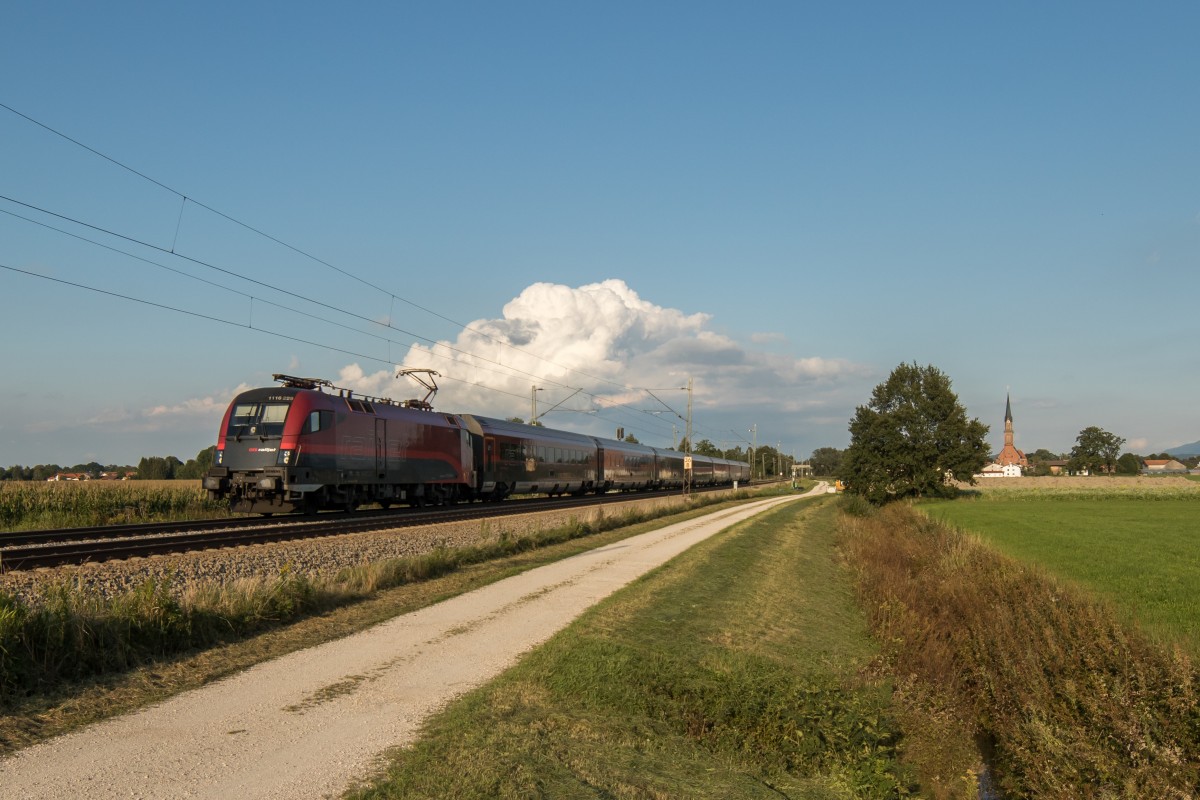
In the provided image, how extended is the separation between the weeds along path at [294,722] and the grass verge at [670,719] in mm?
378

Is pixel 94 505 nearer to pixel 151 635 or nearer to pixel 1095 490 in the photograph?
pixel 151 635

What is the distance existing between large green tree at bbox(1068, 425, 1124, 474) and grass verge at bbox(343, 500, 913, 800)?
20911 cm

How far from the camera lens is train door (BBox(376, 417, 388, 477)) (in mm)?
29438

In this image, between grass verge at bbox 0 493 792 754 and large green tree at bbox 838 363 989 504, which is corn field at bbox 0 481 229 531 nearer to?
grass verge at bbox 0 493 792 754

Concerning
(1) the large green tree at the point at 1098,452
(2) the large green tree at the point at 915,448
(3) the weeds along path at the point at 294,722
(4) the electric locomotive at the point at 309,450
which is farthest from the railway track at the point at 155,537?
(1) the large green tree at the point at 1098,452

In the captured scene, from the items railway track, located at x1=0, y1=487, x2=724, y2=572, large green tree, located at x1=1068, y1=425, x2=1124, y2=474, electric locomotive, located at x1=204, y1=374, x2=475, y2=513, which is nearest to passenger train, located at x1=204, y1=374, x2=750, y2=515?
electric locomotive, located at x1=204, y1=374, x2=475, y2=513

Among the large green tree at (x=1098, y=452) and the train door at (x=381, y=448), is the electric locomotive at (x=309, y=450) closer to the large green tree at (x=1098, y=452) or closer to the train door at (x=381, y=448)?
the train door at (x=381, y=448)

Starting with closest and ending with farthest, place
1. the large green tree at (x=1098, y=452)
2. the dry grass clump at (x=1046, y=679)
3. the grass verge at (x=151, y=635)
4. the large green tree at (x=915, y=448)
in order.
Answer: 1. the grass verge at (x=151, y=635)
2. the dry grass clump at (x=1046, y=679)
3. the large green tree at (x=915, y=448)
4. the large green tree at (x=1098, y=452)

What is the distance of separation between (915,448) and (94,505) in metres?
63.8

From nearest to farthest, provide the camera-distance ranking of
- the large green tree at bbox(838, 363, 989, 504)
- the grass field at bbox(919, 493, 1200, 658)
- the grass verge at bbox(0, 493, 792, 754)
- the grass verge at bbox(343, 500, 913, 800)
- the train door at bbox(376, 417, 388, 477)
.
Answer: the grass verge at bbox(343, 500, 913, 800), the grass verge at bbox(0, 493, 792, 754), the grass field at bbox(919, 493, 1200, 658), the train door at bbox(376, 417, 388, 477), the large green tree at bbox(838, 363, 989, 504)

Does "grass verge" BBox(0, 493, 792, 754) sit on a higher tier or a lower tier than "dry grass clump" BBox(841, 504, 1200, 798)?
higher

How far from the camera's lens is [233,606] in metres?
10.5

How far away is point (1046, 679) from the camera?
11.9m

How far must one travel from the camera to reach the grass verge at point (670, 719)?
650 centimetres
